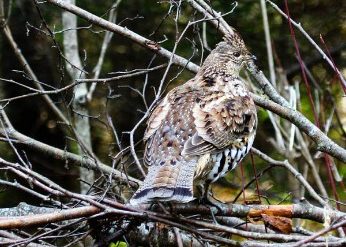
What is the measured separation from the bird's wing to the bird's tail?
0.48 ft

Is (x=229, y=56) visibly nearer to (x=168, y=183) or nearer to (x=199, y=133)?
(x=199, y=133)

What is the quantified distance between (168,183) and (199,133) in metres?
0.58

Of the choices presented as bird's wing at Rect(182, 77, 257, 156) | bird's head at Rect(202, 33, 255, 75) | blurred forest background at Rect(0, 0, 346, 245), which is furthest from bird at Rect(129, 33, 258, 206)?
blurred forest background at Rect(0, 0, 346, 245)

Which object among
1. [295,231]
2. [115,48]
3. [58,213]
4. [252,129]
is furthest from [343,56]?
[58,213]

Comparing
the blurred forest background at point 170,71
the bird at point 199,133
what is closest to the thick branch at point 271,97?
the bird at point 199,133

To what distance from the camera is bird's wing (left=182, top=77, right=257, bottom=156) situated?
16.0ft

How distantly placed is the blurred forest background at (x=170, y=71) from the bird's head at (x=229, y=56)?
141 centimetres

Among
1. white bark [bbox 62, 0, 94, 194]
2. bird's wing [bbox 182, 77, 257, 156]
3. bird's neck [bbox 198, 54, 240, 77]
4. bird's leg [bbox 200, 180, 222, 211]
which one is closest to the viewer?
bird's leg [bbox 200, 180, 222, 211]

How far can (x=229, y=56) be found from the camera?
5699mm

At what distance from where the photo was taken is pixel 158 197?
4258 mm

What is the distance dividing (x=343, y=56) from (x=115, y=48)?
215 centimetres

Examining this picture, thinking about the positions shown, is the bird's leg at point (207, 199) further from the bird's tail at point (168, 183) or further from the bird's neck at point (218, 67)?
the bird's neck at point (218, 67)

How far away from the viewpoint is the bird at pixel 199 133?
4.74m

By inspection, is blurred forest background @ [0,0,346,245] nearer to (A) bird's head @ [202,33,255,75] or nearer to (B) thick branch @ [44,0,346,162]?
(A) bird's head @ [202,33,255,75]
